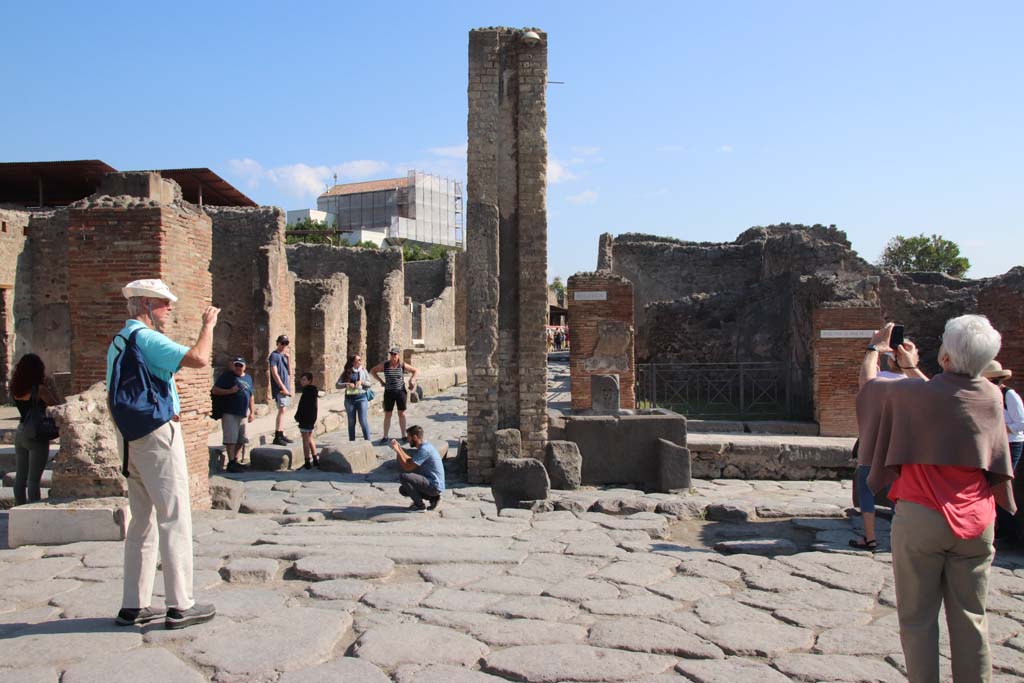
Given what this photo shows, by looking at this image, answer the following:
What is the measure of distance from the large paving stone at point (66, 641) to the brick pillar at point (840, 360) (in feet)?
39.7

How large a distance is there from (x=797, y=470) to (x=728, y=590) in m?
5.47

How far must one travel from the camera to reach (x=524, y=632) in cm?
382

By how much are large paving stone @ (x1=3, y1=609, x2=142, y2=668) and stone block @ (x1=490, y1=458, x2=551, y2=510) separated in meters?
4.14

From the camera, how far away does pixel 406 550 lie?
527 centimetres

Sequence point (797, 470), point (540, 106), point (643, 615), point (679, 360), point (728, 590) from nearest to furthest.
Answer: point (643, 615) < point (728, 590) < point (540, 106) < point (797, 470) < point (679, 360)

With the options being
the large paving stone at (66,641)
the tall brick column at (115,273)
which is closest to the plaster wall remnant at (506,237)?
the tall brick column at (115,273)

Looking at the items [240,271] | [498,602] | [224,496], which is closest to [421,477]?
[224,496]

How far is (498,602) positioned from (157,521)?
5.71 feet

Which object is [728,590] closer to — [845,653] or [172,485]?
[845,653]

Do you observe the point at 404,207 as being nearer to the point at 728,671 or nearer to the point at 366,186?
the point at 366,186

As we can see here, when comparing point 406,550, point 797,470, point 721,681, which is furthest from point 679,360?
point 721,681

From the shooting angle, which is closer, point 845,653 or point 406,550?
point 845,653

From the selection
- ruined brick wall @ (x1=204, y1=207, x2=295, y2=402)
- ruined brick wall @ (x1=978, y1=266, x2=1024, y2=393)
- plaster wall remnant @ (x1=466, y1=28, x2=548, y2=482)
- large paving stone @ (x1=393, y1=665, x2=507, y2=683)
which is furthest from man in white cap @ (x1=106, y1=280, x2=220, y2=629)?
ruined brick wall @ (x1=204, y1=207, x2=295, y2=402)

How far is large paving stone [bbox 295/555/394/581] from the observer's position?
15.4 feet
